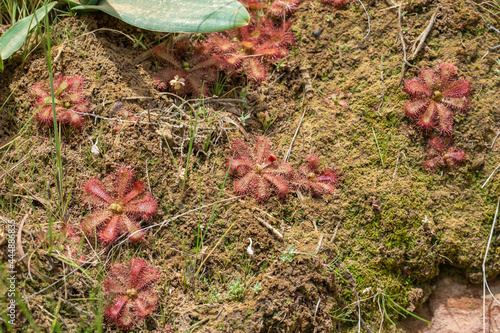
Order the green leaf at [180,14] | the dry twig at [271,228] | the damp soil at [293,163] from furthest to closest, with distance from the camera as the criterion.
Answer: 1. the green leaf at [180,14]
2. the dry twig at [271,228]
3. the damp soil at [293,163]

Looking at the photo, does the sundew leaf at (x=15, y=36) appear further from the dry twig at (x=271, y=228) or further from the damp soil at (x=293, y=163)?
the dry twig at (x=271, y=228)

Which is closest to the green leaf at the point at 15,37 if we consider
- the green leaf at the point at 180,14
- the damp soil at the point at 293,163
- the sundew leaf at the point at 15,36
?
the sundew leaf at the point at 15,36

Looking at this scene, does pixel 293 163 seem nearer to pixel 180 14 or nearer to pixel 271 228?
pixel 271 228

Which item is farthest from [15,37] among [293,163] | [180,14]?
[293,163]

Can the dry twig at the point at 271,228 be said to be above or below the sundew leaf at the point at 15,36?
below

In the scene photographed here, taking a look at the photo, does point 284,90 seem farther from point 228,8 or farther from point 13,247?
point 13,247

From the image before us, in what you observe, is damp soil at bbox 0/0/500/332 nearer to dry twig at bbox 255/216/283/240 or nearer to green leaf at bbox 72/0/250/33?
dry twig at bbox 255/216/283/240

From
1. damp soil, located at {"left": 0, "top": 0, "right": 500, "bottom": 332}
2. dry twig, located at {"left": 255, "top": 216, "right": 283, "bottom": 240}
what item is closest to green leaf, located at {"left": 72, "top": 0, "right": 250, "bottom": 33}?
damp soil, located at {"left": 0, "top": 0, "right": 500, "bottom": 332}

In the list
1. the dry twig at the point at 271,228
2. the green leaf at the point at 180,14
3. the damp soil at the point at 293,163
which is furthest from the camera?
the green leaf at the point at 180,14
